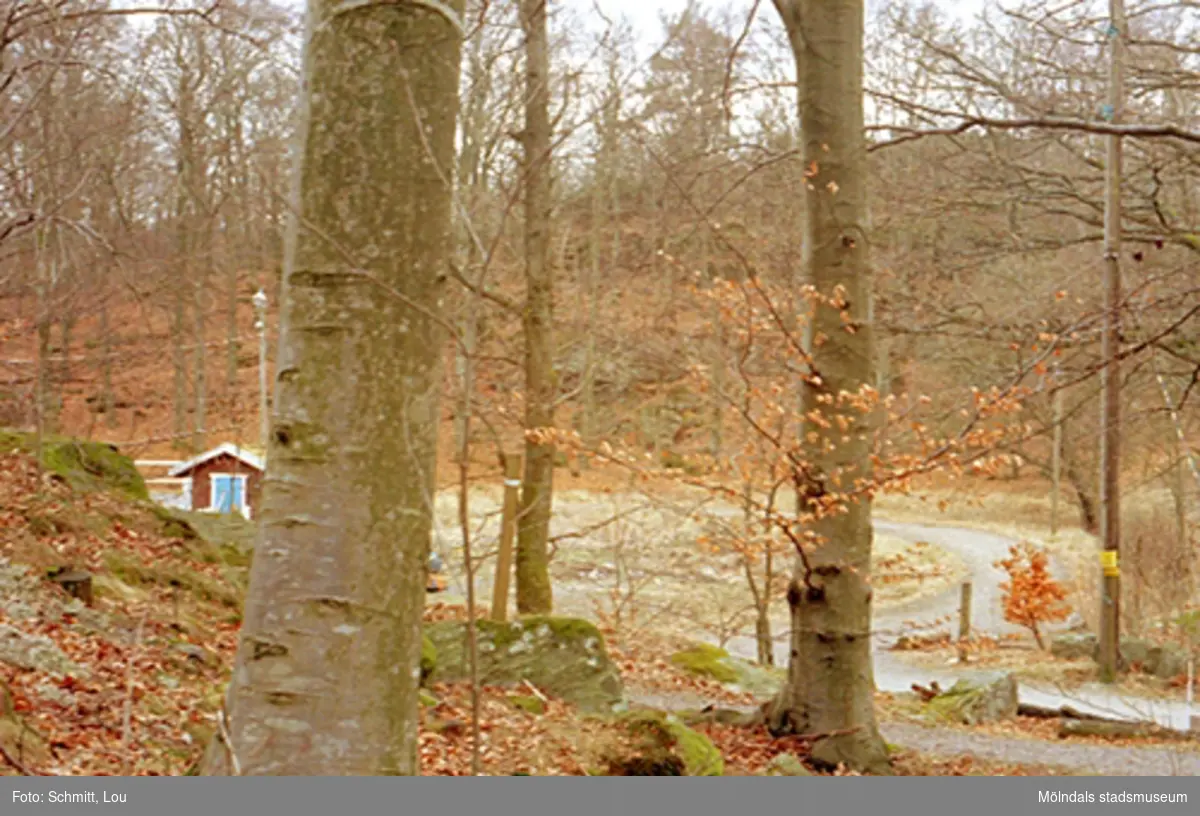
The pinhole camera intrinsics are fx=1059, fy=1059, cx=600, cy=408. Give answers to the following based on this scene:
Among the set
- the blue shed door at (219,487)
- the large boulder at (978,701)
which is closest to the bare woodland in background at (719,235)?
the large boulder at (978,701)

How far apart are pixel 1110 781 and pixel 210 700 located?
4014 millimetres

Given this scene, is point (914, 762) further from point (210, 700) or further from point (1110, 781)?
point (210, 700)

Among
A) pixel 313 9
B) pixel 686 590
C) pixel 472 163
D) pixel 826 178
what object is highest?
pixel 472 163

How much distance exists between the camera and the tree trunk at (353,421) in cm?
234

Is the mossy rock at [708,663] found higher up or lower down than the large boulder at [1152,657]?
higher up

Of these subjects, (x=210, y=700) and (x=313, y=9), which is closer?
(x=313, y=9)

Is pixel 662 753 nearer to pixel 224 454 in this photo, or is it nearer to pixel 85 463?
pixel 85 463

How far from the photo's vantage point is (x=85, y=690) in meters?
4.84

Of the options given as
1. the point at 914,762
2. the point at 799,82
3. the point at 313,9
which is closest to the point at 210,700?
the point at 313,9

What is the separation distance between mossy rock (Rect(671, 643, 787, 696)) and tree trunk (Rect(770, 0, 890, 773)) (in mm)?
4466

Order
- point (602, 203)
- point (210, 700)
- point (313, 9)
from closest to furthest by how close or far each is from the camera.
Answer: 1. point (313, 9)
2. point (210, 700)
3. point (602, 203)

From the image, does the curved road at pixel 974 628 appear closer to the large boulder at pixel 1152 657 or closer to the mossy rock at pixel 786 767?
the large boulder at pixel 1152 657

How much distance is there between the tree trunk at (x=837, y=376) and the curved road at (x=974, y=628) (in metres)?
2.27

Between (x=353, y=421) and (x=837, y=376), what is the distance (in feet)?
13.8
